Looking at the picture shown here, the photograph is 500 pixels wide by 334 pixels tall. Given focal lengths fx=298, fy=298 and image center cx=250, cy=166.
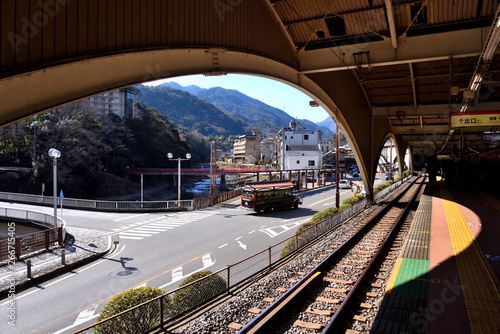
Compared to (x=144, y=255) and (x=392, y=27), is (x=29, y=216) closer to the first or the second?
(x=144, y=255)

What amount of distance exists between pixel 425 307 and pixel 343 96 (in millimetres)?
15894

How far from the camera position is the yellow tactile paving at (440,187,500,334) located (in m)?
5.32

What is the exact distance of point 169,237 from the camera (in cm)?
1917

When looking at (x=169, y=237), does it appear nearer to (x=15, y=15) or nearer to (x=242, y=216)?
(x=242, y=216)

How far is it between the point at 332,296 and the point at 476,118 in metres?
9.04

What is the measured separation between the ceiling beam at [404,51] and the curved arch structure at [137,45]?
0.04 m

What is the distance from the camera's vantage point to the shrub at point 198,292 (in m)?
7.89

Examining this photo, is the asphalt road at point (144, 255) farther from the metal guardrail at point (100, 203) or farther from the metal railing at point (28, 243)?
the metal railing at point (28, 243)

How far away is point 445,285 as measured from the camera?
6895mm

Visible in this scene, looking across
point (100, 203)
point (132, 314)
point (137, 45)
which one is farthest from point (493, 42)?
point (100, 203)

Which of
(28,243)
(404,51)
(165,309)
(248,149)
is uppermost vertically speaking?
(248,149)

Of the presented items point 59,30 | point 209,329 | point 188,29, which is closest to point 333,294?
point 209,329

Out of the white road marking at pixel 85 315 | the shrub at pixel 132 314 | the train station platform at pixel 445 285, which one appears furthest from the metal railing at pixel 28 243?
the train station platform at pixel 445 285

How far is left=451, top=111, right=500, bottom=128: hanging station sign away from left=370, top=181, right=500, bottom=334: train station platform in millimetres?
4195
